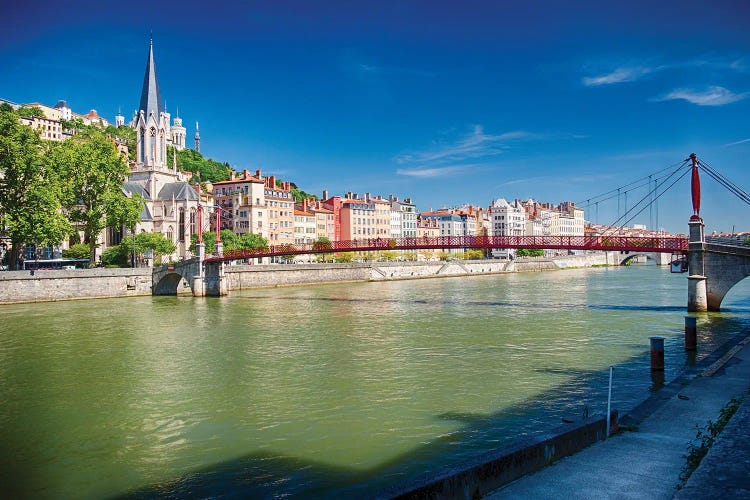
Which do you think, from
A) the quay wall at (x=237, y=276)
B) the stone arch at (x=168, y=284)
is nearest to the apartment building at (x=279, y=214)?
the quay wall at (x=237, y=276)

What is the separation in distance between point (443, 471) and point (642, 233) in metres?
161

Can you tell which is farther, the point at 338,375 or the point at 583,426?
the point at 338,375

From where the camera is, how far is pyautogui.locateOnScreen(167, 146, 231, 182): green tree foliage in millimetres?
106375

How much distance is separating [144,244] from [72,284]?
37.9 ft

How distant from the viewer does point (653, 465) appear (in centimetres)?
720

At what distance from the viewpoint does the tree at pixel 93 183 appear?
4258 centimetres

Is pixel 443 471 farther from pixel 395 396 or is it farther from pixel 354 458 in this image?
pixel 395 396

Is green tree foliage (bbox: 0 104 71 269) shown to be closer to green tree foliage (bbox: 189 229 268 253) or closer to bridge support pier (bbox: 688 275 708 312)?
green tree foliage (bbox: 189 229 268 253)

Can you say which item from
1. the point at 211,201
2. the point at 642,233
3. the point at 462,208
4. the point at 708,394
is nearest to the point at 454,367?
the point at 708,394

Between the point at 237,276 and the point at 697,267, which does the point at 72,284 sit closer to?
the point at 237,276

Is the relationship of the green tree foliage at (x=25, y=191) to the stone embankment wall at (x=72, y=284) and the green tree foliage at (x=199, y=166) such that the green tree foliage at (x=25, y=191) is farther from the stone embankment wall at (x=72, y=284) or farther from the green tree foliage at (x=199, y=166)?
the green tree foliage at (x=199, y=166)

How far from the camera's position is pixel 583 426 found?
7.88 meters

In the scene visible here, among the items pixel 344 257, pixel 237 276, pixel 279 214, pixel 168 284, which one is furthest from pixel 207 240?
pixel 168 284

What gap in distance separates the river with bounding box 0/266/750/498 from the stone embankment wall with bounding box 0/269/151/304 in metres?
9.11
